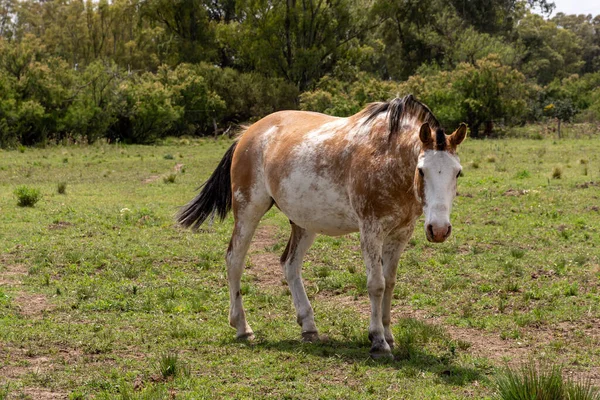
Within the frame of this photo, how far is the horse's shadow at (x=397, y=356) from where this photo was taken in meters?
5.75

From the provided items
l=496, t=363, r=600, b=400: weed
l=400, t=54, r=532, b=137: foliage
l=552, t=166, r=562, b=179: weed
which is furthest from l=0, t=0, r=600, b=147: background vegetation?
l=496, t=363, r=600, b=400: weed

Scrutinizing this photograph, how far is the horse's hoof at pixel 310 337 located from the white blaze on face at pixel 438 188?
1974mm

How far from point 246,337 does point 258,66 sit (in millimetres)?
41954

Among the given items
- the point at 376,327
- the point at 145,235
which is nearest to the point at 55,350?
the point at 376,327

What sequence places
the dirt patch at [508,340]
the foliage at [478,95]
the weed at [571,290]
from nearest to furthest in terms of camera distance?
the dirt patch at [508,340] < the weed at [571,290] < the foliage at [478,95]

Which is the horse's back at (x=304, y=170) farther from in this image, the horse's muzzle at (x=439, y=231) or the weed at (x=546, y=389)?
the weed at (x=546, y=389)

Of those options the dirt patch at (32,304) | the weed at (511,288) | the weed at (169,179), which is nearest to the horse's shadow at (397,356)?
the weed at (511,288)

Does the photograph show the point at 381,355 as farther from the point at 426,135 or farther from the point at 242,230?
→ the point at 242,230

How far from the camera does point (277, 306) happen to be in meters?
8.41

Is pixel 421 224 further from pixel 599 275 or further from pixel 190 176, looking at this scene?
pixel 190 176

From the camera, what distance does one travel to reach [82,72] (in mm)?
37875

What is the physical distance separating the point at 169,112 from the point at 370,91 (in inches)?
417

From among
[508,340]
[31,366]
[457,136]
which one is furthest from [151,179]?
[457,136]

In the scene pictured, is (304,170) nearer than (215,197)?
Yes
